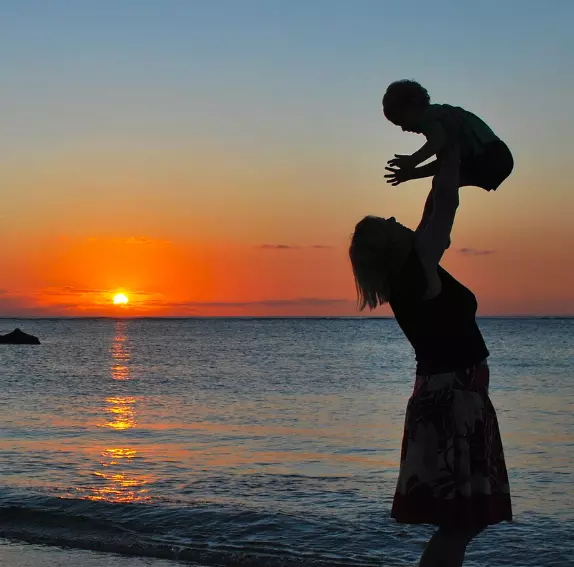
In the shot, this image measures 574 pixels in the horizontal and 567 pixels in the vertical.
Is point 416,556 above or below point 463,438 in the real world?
below

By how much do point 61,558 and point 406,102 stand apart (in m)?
4.64

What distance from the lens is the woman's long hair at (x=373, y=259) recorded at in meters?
3.50

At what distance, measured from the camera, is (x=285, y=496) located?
9.91 m

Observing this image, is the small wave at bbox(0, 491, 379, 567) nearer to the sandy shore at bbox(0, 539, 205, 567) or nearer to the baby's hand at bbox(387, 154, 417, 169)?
the sandy shore at bbox(0, 539, 205, 567)

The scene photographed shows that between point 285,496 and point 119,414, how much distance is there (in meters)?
11.8

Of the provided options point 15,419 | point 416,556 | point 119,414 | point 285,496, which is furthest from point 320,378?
point 416,556

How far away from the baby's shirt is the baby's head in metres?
0.08

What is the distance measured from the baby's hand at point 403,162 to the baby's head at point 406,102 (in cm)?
11

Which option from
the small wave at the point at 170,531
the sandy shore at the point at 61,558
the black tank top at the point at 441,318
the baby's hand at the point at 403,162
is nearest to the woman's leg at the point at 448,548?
the black tank top at the point at 441,318

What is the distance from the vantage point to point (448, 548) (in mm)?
3434

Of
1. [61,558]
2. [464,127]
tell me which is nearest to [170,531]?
[61,558]

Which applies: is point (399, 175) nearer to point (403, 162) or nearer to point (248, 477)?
point (403, 162)

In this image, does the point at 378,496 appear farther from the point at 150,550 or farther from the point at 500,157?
the point at 500,157

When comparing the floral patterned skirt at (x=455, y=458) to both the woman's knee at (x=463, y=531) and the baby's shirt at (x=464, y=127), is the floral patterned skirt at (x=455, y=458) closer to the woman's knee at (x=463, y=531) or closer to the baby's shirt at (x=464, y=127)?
the woman's knee at (x=463, y=531)
